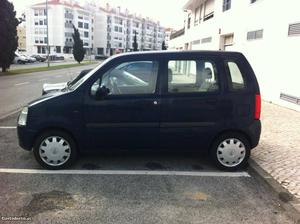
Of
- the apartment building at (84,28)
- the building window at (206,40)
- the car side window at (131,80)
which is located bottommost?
the car side window at (131,80)

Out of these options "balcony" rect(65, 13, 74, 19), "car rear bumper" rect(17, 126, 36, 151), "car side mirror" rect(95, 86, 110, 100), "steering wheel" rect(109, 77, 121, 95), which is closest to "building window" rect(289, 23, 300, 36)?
"steering wheel" rect(109, 77, 121, 95)

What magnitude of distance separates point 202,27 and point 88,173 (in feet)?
74.6

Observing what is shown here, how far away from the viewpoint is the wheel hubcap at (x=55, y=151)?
4969 mm

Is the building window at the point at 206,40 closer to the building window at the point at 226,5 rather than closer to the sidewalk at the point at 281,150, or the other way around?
the building window at the point at 226,5

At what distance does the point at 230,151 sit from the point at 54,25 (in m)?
93.5

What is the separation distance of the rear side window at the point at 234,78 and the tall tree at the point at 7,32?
2466cm

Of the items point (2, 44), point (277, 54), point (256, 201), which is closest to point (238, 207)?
point (256, 201)

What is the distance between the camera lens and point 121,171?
504cm

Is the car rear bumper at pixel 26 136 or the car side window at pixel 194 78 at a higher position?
the car side window at pixel 194 78

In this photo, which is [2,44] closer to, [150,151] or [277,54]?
[277,54]

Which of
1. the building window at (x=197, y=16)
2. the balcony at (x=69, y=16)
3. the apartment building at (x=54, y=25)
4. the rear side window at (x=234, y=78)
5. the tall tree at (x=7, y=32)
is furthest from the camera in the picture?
the balcony at (x=69, y=16)

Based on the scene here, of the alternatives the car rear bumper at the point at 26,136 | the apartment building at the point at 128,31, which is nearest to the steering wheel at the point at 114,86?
the car rear bumper at the point at 26,136

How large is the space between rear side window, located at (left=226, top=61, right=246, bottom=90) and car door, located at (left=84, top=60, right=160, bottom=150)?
112 cm

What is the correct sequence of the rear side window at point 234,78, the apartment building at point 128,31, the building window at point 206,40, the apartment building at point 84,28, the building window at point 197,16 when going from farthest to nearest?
the apartment building at point 128,31
the apartment building at point 84,28
the building window at point 197,16
the building window at point 206,40
the rear side window at point 234,78
